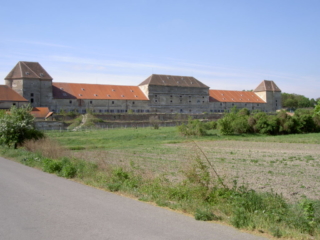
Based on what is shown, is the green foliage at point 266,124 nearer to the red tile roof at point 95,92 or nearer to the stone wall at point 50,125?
the stone wall at point 50,125

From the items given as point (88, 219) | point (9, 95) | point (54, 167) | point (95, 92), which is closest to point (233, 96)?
point (95, 92)

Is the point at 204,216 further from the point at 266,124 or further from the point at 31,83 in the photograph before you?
the point at 31,83

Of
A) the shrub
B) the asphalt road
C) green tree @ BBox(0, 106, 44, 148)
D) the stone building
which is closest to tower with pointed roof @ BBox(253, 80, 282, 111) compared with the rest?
the stone building

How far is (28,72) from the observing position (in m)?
66.2

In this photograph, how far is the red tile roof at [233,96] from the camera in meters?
88.1

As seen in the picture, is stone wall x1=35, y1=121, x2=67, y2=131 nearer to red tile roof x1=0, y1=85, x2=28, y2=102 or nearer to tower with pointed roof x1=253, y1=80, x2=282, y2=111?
red tile roof x1=0, y1=85, x2=28, y2=102

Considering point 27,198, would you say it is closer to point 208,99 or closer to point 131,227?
point 131,227

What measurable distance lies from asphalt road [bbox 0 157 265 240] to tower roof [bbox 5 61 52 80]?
60124mm

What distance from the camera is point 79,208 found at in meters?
7.79

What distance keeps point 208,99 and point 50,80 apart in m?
38.3

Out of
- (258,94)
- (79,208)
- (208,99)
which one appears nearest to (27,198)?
(79,208)

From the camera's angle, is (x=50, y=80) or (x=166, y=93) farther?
(x=166, y=93)

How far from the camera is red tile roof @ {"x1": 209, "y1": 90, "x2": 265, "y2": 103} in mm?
88062

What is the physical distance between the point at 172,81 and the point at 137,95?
400 inches
